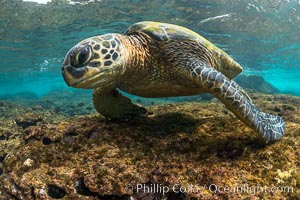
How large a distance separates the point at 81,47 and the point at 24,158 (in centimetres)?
145

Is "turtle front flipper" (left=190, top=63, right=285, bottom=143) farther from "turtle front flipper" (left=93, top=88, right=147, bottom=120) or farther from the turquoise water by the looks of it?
the turquoise water

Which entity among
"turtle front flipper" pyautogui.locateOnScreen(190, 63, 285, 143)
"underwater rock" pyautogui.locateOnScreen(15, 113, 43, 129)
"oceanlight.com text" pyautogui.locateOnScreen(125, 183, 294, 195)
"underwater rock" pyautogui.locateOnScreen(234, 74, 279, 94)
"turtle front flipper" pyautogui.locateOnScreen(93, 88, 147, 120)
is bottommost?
"underwater rock" pyautogui.locateOnScreen(234, 74, 279, 94)

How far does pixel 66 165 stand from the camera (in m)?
2.71

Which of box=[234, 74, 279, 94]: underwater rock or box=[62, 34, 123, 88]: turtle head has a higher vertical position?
box=[62, 34, 123, 88]: turtle head

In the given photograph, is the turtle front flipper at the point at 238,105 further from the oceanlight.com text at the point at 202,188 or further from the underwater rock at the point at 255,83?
the underwater rock at the point at 255,83

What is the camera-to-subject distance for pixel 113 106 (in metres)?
3.74

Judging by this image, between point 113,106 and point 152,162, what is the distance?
1.39 metres

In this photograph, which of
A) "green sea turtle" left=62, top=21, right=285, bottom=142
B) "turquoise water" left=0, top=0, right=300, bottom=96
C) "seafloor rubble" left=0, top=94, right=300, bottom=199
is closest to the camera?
"seafloor rubble" left=0, top=94, right=300, bottom=199

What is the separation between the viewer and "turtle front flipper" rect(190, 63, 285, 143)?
256 centimetres

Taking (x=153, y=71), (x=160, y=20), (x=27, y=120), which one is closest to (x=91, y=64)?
(x=153, y=71)

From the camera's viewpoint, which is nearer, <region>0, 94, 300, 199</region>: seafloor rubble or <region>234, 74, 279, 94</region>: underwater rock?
<region>0, 94, 300, 199</region>: seafloor rubble

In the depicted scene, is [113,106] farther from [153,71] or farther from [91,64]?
[91,64]

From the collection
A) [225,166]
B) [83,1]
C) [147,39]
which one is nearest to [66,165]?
[225,166]

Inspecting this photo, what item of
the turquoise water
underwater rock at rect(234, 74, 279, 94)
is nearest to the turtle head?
the turquoise water
